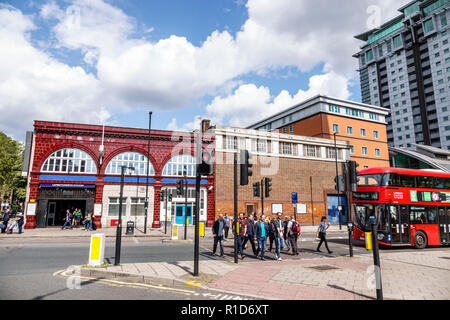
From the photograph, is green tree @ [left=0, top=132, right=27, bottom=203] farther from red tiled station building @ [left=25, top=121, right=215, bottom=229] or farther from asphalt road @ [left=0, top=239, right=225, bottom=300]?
asphalt road @ [left=0, top=239, right=225, bottom=300]

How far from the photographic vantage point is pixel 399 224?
547 inches

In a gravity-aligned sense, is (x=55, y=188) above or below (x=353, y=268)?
above

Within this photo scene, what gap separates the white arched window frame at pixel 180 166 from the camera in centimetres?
2844

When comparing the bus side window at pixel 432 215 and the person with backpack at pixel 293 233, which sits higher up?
the bus side window at pixel 432 215

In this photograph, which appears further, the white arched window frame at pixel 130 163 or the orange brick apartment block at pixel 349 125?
the orange brick apartment block at pixel 349 125

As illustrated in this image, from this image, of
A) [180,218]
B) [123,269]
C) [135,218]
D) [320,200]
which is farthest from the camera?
[320,200]

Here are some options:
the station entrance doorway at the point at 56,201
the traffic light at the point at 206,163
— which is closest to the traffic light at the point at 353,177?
the traffic light at the point at 206,163

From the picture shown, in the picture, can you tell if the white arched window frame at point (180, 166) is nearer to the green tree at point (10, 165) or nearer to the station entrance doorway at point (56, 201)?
the station entrance doorway at point (56, 201)

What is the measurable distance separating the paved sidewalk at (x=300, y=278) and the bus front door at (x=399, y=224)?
12.6 ft

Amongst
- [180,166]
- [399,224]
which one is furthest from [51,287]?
[180,166]

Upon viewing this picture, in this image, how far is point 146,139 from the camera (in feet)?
91.9

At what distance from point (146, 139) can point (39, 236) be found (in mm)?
12758
